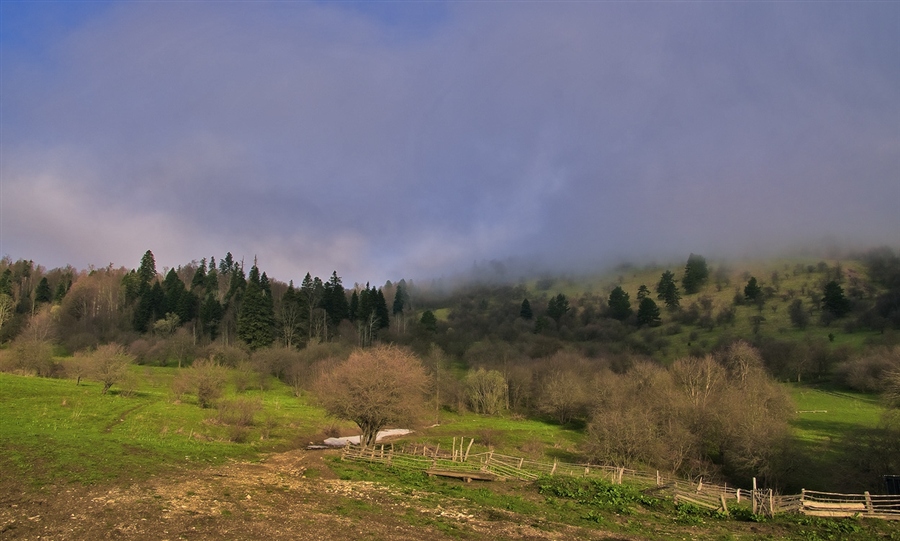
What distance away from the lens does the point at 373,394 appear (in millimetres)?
44531

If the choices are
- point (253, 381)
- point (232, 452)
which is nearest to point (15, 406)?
point (232, 452)

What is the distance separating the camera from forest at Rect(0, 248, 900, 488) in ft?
167

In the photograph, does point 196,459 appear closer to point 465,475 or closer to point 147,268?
point 465,475

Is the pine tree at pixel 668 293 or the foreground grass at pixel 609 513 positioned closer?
the foreground grass at pixel 609 513

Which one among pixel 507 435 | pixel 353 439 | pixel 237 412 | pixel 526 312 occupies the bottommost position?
pixel 507 435

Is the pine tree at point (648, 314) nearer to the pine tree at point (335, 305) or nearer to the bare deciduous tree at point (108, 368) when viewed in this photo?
the pine tree at point (335, 305)

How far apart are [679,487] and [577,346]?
309 feet

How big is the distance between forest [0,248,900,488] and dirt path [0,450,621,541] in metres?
26.6

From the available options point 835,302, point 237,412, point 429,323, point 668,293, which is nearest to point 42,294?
point 429,323

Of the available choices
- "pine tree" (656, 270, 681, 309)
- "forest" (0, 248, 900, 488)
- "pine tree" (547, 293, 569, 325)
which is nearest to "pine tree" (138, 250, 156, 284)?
"forest" (0, 248, 900, 488)

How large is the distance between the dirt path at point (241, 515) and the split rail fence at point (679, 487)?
1119 cm

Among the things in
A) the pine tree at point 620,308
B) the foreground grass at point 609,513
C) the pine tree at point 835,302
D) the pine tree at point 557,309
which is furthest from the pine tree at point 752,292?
the foreground grass at point 609,513

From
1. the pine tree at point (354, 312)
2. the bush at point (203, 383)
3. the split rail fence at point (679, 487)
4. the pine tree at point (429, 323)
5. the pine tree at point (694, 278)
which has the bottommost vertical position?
the split rail fence at point (679, 487)

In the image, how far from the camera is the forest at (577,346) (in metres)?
50.9
